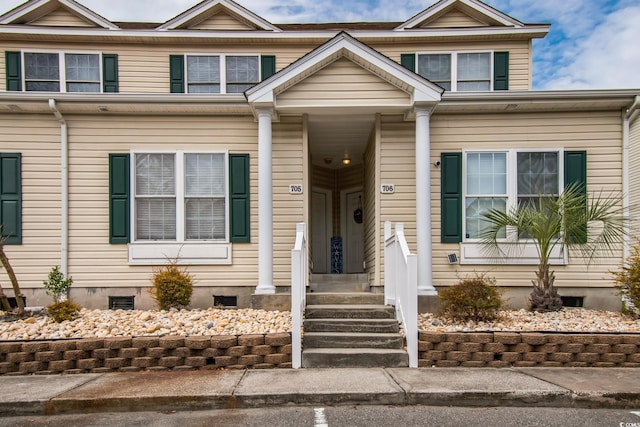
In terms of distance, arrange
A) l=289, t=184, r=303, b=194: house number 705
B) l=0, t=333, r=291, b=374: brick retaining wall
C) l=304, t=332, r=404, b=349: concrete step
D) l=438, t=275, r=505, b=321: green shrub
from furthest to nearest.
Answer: l=289, t=184, r=303, b=194: house number 705 → l=438, t=275, r=505, b=321: green shrub → l=304, t=332, r=404, b=349: concrete step → l=0, t=333, r=291, b=374: brick retaining wall

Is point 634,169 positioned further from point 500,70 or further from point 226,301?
point 226,301

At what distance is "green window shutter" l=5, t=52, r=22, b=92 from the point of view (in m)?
9.75

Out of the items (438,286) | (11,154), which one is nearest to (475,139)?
(438,286)

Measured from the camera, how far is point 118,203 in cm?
769

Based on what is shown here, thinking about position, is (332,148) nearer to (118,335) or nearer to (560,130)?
(560,130)

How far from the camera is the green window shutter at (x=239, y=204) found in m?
7.72

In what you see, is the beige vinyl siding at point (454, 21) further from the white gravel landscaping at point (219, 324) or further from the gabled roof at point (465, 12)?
the white gravel landscaping at point (219, 324)

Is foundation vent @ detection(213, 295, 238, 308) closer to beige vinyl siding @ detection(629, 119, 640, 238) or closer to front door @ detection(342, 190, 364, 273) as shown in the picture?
front door @ detection(342, 190, 364, 273)

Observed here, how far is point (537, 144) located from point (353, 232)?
4.18 metres

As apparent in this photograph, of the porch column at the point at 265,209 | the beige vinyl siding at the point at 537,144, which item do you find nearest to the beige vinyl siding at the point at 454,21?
the beige vinyl siding at the point at 537,144

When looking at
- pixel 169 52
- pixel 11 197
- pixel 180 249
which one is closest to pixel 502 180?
pixel 180 249

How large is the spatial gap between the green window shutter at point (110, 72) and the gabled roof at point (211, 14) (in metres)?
1.21

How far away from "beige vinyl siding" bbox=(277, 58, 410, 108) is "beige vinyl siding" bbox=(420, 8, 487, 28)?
162 inches

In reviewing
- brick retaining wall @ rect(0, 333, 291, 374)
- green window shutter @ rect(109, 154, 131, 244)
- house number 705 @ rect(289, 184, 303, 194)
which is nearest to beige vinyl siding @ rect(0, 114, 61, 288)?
green window shutter @ rect(109, 154, 131, 244)
